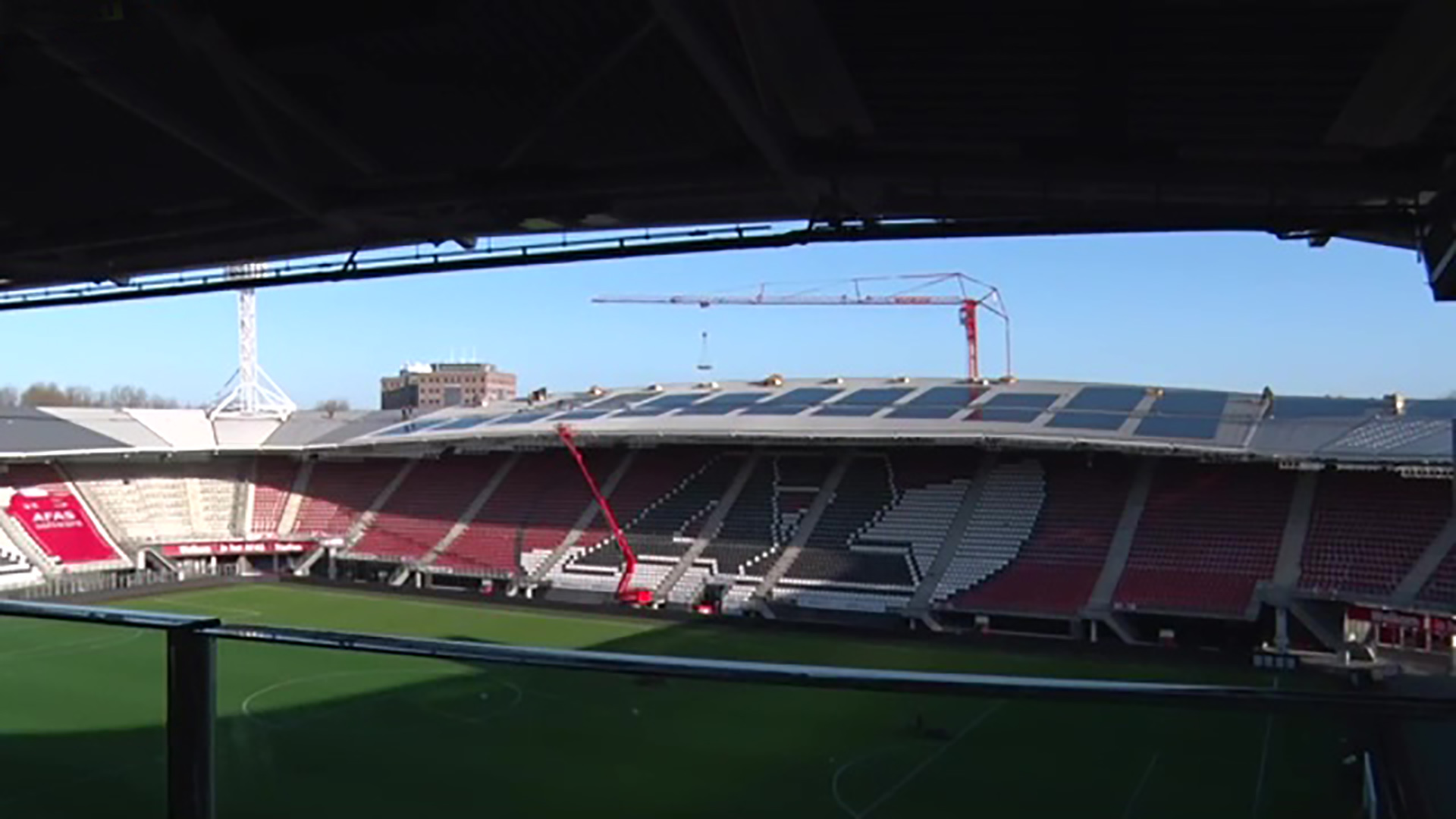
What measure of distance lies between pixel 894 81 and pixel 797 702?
10.4ft

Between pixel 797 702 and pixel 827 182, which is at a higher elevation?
pixel 827 182

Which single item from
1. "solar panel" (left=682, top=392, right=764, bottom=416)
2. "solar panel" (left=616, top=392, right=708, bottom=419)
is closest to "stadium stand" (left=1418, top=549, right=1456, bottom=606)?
"solar panel" (left=682, top=392, right=764, bottom=416)

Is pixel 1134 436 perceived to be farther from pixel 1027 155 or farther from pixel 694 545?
pixel 1027 155

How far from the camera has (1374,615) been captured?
2095 centimetres

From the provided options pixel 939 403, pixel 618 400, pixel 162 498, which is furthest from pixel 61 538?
pixel 939 403

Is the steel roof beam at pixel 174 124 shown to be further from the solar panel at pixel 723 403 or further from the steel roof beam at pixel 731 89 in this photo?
the solar panel at pixel 723 403

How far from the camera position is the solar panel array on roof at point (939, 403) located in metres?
27.1

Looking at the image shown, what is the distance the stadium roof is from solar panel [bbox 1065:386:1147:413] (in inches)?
3.4

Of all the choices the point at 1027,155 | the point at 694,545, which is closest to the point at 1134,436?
the point at 694,545

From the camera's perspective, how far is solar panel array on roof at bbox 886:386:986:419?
2706 cm

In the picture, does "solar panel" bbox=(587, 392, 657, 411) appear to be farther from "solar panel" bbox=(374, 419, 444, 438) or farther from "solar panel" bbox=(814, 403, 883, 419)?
"solar panel" bbox=(814, 403, 883, 419)

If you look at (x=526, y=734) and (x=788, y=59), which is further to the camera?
(x=788, y=59)

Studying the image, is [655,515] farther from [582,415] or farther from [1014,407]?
[1014,407]

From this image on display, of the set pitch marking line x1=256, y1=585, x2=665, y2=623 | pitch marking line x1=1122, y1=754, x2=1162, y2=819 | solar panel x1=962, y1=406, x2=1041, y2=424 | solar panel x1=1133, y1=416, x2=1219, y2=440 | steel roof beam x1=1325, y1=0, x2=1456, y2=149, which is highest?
steel roof beam x1=1325, y1=0, x2=1456, y2=149
